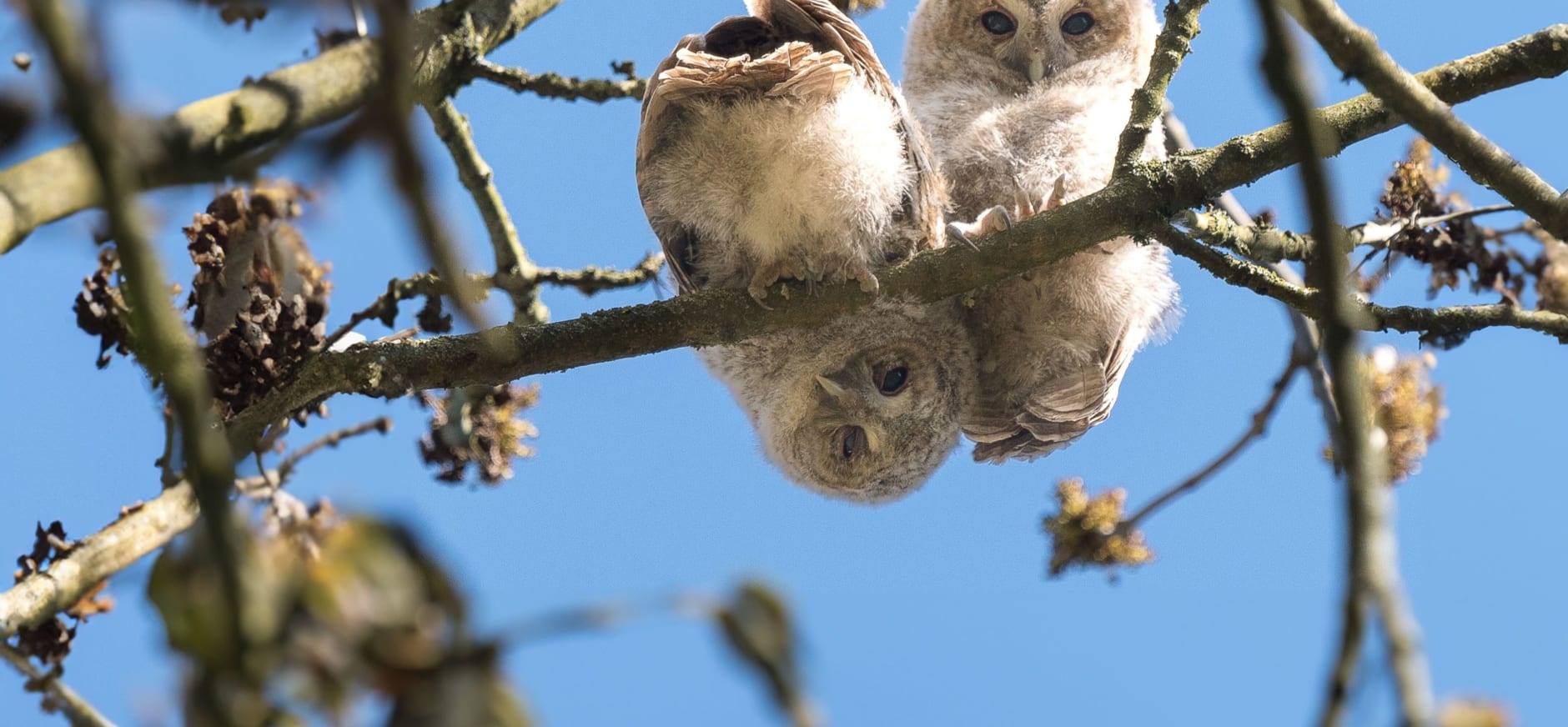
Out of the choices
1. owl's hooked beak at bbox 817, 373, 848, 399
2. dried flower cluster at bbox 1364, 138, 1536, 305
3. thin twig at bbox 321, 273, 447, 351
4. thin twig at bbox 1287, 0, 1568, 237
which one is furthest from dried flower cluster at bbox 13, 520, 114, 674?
dried flower cluster at bbox 1364, 138, 1536, 305

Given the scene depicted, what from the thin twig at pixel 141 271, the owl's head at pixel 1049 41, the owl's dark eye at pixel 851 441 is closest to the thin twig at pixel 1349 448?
the thin twig at pixel 141 271

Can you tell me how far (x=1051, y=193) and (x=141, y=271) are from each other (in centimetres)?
258

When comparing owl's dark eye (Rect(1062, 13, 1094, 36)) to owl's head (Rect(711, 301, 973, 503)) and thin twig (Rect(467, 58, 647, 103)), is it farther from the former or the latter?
thin twig (Rect(467, 58, 647, 103))

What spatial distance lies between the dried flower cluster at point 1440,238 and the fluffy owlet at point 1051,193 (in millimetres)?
639

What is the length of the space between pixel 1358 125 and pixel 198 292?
2.41 metres

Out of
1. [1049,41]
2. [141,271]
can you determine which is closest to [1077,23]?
[1049,41]

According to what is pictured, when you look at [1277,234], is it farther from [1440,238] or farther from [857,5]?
[857,5]

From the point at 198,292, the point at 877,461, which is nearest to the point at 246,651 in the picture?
the point at 198,292

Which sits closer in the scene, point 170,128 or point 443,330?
point 170,128

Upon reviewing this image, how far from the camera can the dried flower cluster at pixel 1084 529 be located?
2598 millimetres

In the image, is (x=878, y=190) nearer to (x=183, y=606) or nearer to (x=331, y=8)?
(x=331, y=8)

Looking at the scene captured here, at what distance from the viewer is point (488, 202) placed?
140 inches

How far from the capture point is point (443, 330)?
293 centimetres

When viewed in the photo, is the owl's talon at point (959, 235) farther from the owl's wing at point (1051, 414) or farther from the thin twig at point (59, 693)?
the thin twig at point (59, 693)
